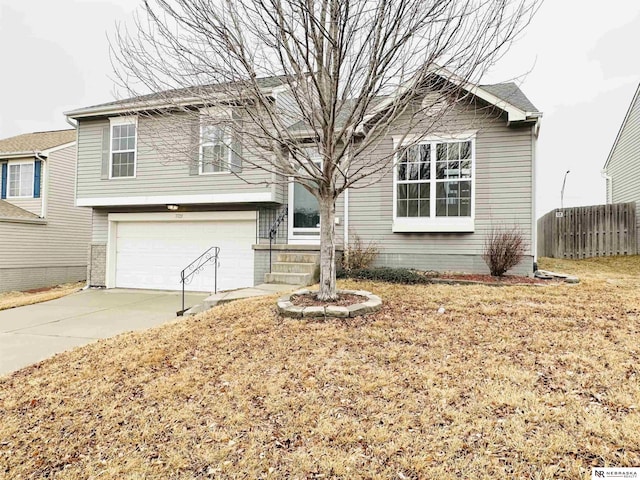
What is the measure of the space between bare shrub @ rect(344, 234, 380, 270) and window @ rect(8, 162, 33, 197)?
1387 centimetres

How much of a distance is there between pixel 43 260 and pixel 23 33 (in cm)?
941

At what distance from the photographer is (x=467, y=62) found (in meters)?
4.73

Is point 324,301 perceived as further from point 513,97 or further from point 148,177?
point 148,177

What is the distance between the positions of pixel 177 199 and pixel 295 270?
434 cm

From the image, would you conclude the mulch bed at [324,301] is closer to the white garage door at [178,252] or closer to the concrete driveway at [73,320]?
Result: the concrete driveway at [73,320]

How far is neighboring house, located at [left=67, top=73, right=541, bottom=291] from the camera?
27.9ft

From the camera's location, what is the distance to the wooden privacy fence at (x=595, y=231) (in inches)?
504

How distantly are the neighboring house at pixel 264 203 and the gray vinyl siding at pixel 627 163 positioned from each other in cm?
822

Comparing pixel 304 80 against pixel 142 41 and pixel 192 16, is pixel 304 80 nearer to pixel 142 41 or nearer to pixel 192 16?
pixel 192 16

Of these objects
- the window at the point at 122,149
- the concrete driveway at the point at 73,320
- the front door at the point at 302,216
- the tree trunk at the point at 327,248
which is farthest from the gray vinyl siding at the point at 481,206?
the window at the point at 122,149

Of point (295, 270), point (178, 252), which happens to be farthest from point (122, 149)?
point (295, 270)

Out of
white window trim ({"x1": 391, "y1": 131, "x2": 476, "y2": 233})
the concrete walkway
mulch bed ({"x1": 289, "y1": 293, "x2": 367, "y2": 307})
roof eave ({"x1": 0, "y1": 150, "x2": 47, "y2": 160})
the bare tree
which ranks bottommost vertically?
the concrete walkway

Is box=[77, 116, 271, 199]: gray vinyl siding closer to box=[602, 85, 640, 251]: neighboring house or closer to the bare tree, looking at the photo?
the bare tree

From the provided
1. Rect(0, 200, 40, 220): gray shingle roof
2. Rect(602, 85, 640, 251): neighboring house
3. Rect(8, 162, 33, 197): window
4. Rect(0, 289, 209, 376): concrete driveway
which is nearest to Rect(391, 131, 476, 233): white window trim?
Rect(0, 289, 209, 376): concrete driveway
